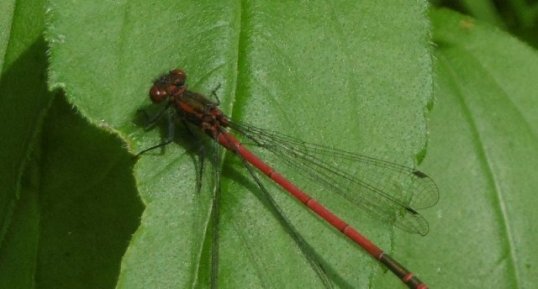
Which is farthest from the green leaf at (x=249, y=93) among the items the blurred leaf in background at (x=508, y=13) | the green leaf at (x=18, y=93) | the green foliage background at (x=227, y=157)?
the blurred leaf in background at (x=508, y=13)

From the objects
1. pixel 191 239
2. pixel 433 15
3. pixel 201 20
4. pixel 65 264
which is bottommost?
pixel 65 264

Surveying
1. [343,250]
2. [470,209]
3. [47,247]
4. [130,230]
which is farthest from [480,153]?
[47,247]

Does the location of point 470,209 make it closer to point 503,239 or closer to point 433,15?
point 503,239

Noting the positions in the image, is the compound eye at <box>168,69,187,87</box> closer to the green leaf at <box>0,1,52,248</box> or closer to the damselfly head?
the damselfly head

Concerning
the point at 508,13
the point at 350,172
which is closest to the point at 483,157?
the point at 508,13

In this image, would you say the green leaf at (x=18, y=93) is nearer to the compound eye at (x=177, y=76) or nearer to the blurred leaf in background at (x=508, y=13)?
the compound eye at (x=177, y=76)

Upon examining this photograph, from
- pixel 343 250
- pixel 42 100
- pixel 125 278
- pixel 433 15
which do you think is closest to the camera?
pixel 125 278

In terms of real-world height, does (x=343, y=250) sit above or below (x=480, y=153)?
below
